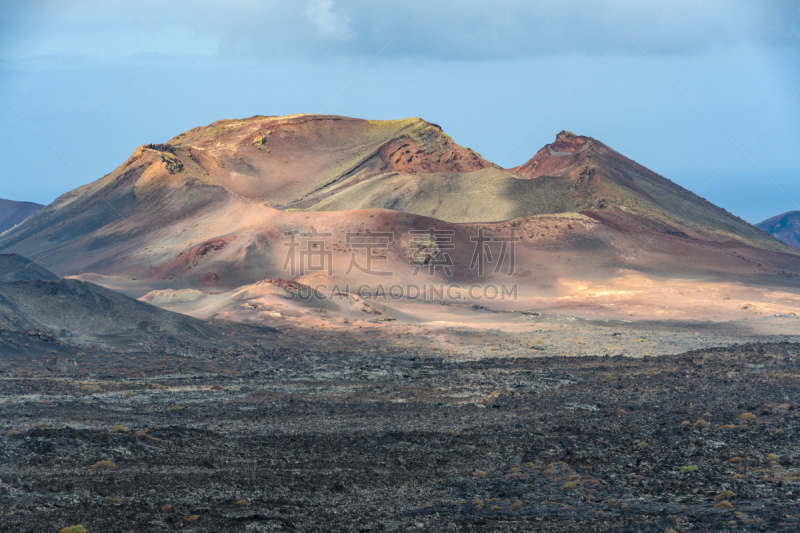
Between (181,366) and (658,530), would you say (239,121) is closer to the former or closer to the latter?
(181,366)

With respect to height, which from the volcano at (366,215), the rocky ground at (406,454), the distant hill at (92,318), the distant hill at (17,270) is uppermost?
the volcano at (366,215)

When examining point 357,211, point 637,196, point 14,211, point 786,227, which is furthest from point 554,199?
point 14,211

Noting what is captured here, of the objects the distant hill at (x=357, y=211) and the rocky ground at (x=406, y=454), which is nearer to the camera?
the rocky ground at (x=406, y=454)

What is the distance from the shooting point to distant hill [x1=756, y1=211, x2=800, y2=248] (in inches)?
5709

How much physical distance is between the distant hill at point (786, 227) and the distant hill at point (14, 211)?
158m

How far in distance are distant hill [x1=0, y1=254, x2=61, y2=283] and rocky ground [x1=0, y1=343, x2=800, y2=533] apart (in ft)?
53.7

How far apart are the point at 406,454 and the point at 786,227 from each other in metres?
161

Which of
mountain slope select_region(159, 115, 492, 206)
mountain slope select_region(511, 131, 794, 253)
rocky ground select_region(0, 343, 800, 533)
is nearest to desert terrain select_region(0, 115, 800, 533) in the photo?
rocky ground select_region(0, 343, 800, 533)

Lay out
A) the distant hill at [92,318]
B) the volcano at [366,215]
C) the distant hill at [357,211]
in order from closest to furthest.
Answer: the distant hill at [92,318]
the volcano at [366,215]
the distant hill at [357,211]

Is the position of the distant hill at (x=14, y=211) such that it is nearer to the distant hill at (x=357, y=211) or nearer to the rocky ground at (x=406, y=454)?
the distant hill at (x=357, y=211)

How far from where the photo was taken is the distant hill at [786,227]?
145 metres

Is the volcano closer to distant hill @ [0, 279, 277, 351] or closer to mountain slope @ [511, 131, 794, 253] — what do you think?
mountain slope @ [511, 131, 794, 253]

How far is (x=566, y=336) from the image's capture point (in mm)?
34094

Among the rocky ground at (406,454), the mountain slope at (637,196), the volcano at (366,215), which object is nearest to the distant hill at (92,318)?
the rocky ground at (406,454)
